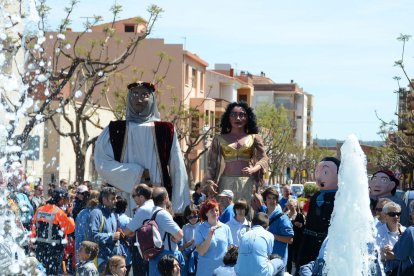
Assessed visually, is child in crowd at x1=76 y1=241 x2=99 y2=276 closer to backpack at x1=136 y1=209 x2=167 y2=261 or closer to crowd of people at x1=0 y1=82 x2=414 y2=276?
crowd of people at x1=0 y1=82 x2=414 y2=276

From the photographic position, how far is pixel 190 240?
1135cm

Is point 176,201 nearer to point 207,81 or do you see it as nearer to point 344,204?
point 344,204

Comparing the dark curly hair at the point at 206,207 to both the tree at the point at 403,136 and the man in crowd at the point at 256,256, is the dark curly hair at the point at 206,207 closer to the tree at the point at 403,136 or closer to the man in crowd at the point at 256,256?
the man in crowd at the point at 256,256

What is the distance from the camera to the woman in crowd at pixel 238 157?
12.6 metres

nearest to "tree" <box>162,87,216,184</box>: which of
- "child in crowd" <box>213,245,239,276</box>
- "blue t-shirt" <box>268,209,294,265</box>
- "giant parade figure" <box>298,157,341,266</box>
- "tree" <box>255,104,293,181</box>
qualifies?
"tree" <box>255,104,293,181</box>

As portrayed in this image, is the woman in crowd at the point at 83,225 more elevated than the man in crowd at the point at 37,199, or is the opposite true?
the woman in crowd at the point at 83,225

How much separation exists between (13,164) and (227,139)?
417 centimetres

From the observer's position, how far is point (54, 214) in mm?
12750

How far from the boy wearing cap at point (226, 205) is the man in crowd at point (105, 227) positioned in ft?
4.41

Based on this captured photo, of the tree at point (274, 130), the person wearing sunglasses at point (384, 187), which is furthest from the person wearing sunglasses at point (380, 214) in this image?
the tree at point (274, 130)

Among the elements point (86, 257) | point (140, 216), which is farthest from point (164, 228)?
point (86, 257)

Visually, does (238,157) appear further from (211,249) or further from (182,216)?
(211,249)

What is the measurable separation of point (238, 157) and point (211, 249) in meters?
2.52

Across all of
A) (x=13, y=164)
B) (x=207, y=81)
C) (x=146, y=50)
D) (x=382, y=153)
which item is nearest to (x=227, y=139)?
(x=13, y=164)
